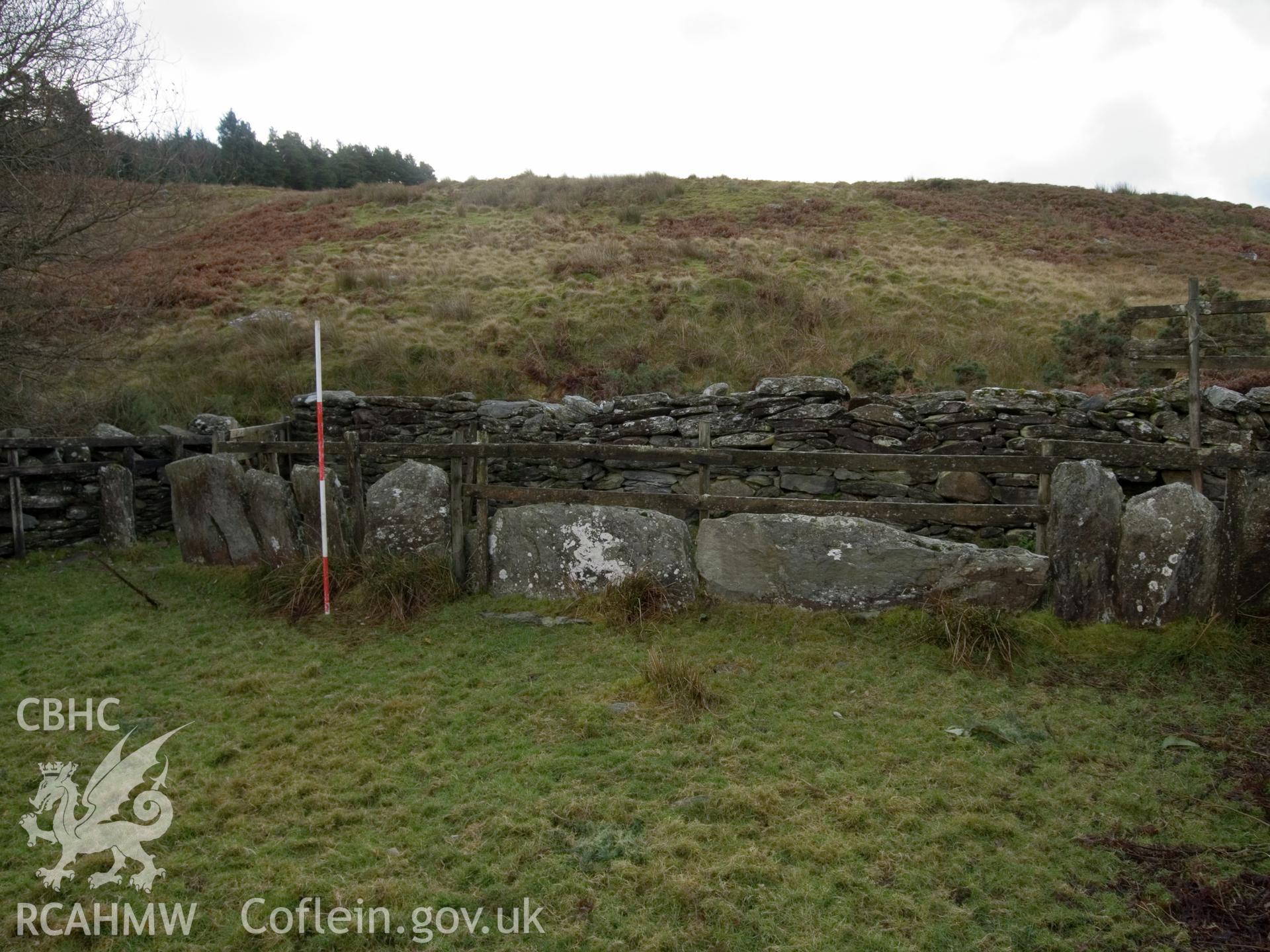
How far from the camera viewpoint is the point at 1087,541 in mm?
5332

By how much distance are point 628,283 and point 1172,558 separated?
13.1m

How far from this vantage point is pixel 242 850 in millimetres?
3240

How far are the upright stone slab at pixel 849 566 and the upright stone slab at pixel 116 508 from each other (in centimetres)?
640

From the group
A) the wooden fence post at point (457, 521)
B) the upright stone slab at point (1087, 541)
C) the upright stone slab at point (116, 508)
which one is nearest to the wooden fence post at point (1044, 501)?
the upright stone slab at point (1087, 541)

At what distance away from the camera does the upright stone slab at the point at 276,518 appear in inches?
273

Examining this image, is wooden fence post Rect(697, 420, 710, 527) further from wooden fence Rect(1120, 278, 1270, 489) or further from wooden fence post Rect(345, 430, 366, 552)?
wooden fence Rect(1120, 278, 1270, 489)

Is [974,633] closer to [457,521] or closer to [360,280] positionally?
[457,521]

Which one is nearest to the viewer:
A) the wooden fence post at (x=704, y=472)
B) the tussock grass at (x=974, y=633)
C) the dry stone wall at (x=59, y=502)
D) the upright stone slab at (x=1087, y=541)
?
the tussock grass at (x=974, y=633)

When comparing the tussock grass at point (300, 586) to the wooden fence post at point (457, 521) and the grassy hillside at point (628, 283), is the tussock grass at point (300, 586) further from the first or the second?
the grassy hillside at point (628, 283)

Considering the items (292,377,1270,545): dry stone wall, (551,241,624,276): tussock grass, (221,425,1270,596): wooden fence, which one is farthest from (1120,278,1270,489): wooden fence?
(551,241,624,276): tussock grass

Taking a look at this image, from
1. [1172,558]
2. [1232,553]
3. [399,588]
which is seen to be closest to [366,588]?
[399,588]

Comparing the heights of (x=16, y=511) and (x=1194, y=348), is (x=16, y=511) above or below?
below

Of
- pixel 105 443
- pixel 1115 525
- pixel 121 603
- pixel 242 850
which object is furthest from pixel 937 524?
pixel 105 443

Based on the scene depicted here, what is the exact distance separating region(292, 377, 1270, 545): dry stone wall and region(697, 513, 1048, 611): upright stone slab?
1.96 m
